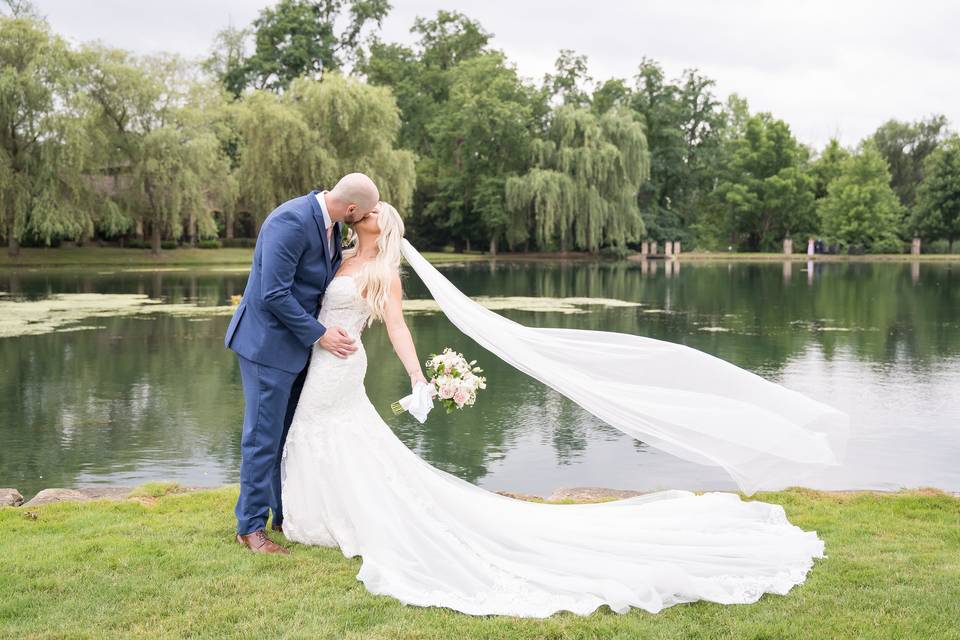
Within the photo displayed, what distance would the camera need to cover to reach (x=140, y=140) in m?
36.2

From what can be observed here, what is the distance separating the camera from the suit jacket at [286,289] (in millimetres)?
4273

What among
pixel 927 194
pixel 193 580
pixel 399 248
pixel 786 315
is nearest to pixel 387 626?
pixel 193 580

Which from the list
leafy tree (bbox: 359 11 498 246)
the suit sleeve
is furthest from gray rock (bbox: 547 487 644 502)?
leafy tree (bbox: 359 11 498 246)

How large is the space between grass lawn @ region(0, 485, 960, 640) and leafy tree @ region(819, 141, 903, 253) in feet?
196

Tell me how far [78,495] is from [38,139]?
32582 mm

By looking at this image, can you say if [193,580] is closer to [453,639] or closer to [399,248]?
[453,639]

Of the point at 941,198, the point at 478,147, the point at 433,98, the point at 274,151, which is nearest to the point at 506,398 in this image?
the point at 274,151

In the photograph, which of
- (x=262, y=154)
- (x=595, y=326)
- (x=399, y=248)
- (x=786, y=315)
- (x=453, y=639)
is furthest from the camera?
(x=262, y=154)

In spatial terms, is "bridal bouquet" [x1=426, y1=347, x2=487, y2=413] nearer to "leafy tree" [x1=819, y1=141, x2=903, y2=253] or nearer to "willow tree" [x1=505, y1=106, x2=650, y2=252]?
"willow tree" [x1=505, y1=106, x2=650, y2=252]

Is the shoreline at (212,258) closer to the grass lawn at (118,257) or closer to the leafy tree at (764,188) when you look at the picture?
the grass lawn at (118,257)

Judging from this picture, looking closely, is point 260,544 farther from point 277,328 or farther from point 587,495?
point 587,495

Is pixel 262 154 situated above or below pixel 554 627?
above

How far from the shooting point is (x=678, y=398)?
4.77 m

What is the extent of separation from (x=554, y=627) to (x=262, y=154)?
34036mm
